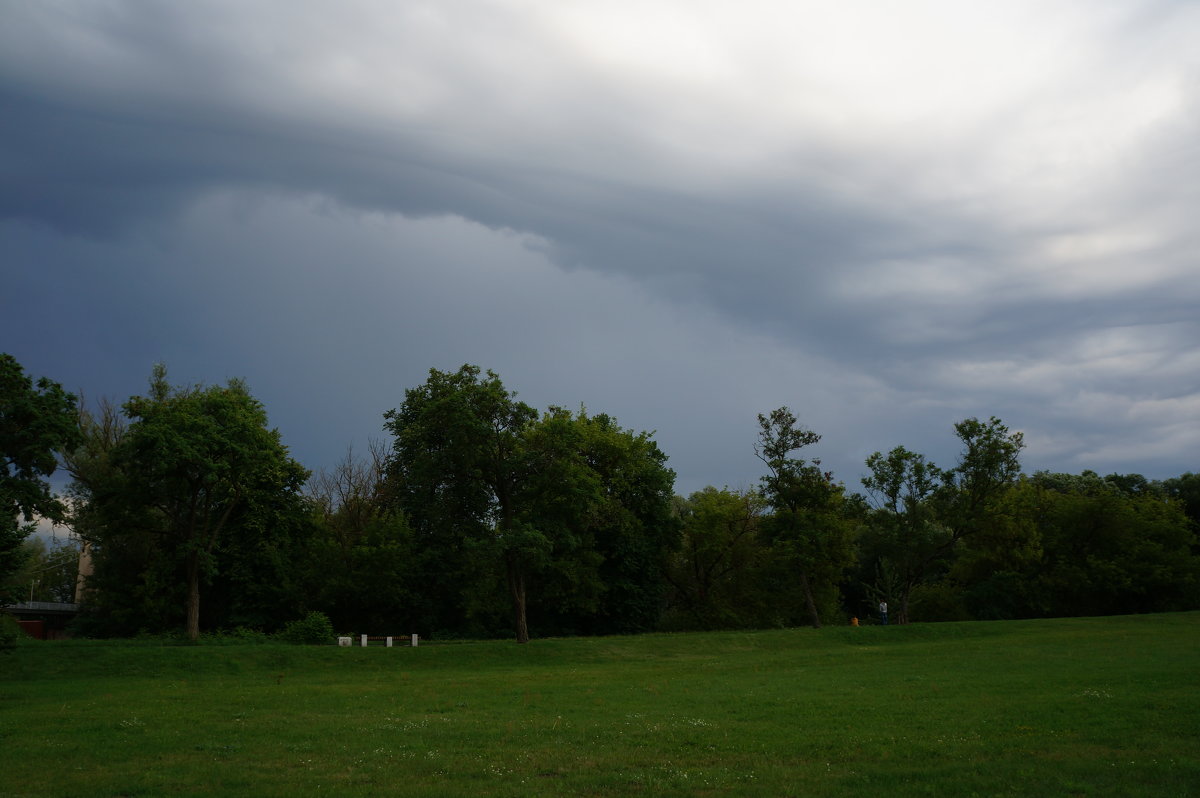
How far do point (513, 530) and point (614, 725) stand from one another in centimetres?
2600

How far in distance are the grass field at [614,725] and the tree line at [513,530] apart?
10367 mm

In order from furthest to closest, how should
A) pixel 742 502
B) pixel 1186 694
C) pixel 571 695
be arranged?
1. pixel 742 502
2. pixel 571 695
3. pixel 1186 694

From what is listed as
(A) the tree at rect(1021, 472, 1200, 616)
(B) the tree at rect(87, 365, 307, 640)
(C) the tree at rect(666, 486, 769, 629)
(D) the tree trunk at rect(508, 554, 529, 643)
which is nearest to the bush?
(B) the tree at rect(87, 365, 307, 640)

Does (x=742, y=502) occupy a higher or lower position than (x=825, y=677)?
higher

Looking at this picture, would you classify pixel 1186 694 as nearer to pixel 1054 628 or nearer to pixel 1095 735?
pixel 1095 735

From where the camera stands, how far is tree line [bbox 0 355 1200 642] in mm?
44812

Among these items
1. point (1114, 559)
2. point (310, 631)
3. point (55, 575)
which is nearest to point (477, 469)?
point (310, 631)

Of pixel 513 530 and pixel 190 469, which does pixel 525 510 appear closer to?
pixel 513 530

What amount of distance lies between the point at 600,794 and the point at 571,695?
1403cm

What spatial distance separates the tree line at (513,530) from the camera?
147 feet

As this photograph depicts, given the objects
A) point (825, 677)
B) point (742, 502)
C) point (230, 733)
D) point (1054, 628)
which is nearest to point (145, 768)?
point (230, 733)

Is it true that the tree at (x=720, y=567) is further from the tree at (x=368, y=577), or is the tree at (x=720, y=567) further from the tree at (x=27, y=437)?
the tree at (x=27, y=437)

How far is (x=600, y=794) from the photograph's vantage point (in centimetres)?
1241

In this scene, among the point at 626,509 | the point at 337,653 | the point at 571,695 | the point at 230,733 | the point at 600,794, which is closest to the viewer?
the point at 600,794
